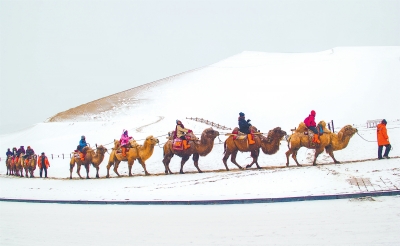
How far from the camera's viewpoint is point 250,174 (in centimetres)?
1694

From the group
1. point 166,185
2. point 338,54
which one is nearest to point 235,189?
point 166,185

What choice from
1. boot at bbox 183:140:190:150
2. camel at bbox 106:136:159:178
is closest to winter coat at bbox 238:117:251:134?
boot at bbox 183:140:190:150

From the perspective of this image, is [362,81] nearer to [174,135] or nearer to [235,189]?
[174,135]

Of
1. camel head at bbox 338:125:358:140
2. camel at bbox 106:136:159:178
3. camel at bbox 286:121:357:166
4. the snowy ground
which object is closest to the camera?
the snowy ground

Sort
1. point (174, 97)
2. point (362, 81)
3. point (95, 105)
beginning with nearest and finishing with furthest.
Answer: point (362, 81) < point (174, 97) < point (95, 105)

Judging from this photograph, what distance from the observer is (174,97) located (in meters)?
63.2

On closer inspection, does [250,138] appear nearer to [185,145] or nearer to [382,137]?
[185,145]

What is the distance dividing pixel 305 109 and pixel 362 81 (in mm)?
10525

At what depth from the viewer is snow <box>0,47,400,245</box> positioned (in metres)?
7.98

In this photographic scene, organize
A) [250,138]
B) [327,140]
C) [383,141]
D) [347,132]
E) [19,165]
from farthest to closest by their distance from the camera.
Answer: [19,165]
[250,138]
[347,132]
[327,140]
[383,141]

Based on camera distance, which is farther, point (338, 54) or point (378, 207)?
point (338, 54)

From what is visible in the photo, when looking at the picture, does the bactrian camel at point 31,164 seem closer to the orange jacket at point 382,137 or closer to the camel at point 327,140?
the camel at point 327,140

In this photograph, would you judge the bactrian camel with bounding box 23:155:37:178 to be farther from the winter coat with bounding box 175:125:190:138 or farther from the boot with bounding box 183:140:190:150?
the boot with bounding box 183:140:190:150

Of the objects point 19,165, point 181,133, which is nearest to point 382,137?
point 181,133
